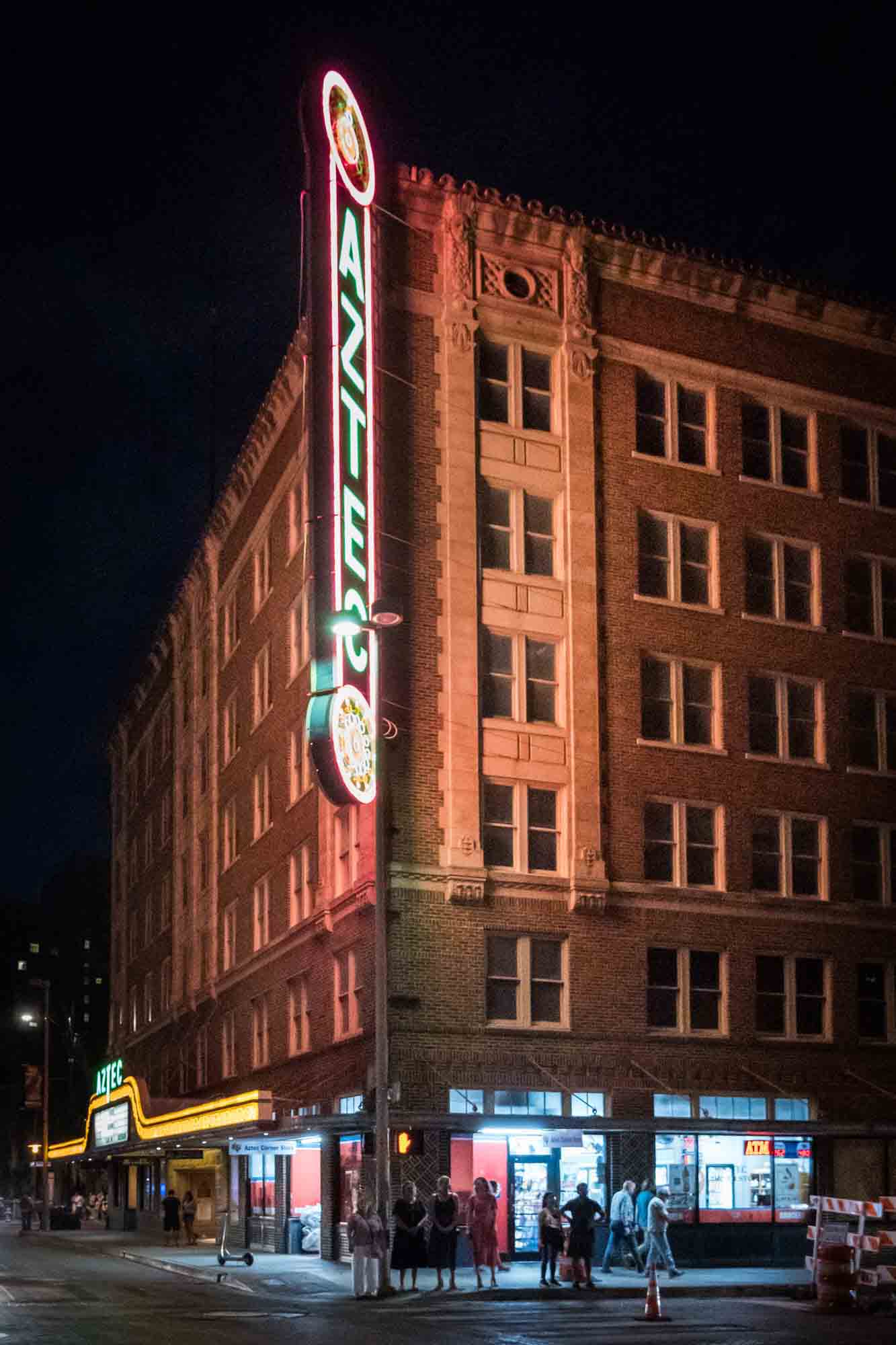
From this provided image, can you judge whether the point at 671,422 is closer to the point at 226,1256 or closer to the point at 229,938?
the point at 226,1256

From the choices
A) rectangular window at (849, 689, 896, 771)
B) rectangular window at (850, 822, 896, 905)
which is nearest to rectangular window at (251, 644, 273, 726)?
rectangular window at (849, 689, 896, 771)

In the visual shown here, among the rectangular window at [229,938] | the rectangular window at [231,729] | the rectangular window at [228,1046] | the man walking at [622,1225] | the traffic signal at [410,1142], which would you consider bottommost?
the man walking at [622,1225]

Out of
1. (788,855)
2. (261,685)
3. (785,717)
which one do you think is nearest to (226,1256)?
(788,855)

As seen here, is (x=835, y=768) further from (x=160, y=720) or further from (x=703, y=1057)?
(x=160, y=720)

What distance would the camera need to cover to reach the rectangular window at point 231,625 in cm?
5653

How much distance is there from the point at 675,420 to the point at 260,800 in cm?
1743

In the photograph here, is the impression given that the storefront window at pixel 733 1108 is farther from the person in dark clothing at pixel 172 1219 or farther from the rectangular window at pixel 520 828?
the person in dark clothing at pixel 172 1219

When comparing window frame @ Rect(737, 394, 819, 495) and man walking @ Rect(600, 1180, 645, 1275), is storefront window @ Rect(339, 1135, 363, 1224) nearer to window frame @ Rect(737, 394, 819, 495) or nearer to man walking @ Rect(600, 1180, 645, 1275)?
man walking @ Rect(600, 1180, 645, 1275)

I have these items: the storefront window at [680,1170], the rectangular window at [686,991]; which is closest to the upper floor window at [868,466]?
the rectangular window at [686,991]

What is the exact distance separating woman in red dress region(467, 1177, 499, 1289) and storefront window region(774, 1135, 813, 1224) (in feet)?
31.1

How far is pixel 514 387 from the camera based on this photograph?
136ft

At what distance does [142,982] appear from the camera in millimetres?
76688

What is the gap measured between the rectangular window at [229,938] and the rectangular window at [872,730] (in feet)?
68.6

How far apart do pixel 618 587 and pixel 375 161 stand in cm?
→ 1141
